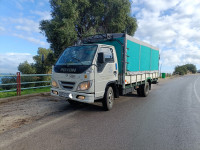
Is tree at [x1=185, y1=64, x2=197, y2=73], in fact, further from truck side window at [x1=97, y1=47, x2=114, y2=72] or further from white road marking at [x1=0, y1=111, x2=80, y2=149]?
white road marking at [x1=0, y1=111, x2=80, y2=149]

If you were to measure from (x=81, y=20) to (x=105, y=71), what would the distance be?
10386 mm

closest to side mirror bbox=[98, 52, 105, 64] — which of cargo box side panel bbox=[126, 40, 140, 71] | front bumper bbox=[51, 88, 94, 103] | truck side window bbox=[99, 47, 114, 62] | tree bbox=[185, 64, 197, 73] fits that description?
truck side window bbox=[99, 47, 114, 62]

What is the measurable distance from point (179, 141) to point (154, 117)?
5.01 feet

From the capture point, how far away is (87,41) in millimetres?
6188

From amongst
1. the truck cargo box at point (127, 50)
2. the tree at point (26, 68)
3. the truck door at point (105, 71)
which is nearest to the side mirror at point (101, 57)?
the truck door at point (105, 71)

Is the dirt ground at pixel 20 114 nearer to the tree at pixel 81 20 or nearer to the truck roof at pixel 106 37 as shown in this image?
the truck roof at pixel 106 37

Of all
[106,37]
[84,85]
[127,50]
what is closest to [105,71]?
[84,85]

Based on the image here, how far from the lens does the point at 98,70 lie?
4367 millimetres

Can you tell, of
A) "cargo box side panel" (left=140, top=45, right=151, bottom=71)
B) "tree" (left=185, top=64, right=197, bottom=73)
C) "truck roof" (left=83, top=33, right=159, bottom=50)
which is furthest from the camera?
"tree" (left=185, top=64, right=197, bottom=73)

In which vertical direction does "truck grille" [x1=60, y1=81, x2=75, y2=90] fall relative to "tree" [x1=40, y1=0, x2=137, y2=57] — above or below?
below

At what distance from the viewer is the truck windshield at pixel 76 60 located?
167 inches

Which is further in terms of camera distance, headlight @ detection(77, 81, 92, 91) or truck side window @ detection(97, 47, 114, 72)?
truck side window @ detection(97, 47, 114, 72)

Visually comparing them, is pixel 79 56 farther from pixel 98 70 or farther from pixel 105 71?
pixel 105 71

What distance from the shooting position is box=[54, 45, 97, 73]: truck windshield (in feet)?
13.9
